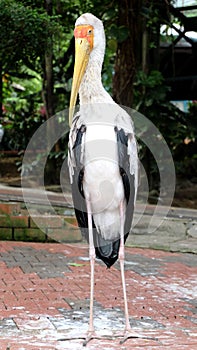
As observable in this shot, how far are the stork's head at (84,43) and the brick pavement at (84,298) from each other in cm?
129

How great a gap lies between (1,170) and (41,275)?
5248 millimetres

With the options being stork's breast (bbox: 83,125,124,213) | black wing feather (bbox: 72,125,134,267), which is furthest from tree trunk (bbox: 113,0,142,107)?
stork's breast (bbox: 83,125,124,213)

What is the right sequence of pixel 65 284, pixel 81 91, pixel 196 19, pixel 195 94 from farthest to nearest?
1. pixel 195 94
2. pixel 196 19
3. pixel 65 284
4. pixel 81 91

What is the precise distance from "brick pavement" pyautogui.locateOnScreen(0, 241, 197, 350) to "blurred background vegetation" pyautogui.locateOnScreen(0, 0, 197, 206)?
2.35 metres

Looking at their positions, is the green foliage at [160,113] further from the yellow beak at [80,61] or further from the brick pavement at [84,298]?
the yellow beak at [80,61]

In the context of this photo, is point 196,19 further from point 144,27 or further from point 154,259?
point 154,259

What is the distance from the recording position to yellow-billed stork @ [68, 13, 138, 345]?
3910mm

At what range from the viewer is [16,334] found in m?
3.86

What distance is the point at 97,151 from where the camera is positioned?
12.8 feet

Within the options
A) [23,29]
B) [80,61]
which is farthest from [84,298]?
[23,29]

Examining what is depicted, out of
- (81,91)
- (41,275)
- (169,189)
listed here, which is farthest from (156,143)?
(81,91)

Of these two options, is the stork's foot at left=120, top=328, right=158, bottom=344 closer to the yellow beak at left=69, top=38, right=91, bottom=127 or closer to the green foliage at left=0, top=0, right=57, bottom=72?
the yellow beak at left=69, top=38, right=91, bottom=127

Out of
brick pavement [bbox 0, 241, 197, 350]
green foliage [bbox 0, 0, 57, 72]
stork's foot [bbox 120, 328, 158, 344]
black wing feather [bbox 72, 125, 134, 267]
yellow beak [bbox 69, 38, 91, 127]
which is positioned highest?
green foliage [bbox 0, 0, 57, 72]

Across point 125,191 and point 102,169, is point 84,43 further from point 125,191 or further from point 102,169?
point 125,191
